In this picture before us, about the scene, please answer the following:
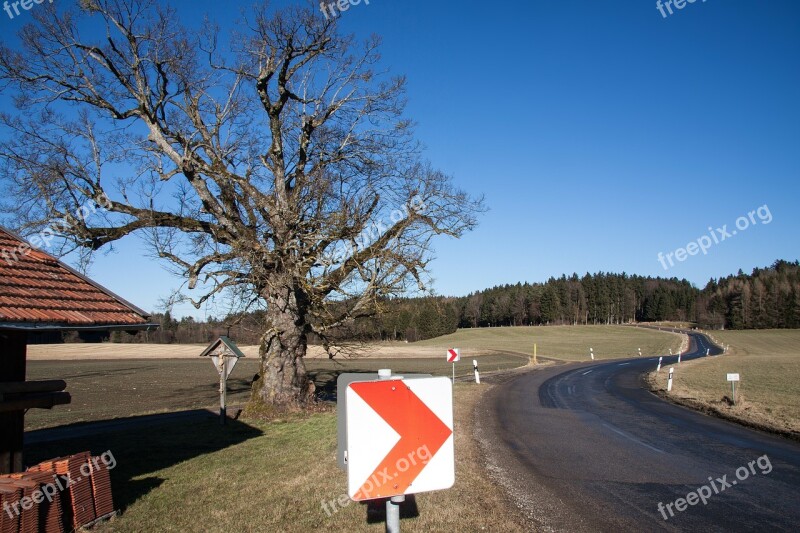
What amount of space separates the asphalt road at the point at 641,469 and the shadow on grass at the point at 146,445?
18.9 feet

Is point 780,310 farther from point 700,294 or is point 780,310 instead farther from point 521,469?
point 521,469

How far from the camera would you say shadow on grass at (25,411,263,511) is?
8586 millimetres

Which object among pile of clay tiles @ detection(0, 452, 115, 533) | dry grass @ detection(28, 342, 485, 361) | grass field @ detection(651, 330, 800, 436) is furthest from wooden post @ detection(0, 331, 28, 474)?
dry grass @ detection(28, 342, 485, 361)

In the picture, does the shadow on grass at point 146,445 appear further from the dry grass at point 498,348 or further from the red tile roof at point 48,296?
the dry grass at point 498,348

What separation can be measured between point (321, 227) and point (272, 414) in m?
5.72

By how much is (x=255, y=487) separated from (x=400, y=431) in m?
5.81

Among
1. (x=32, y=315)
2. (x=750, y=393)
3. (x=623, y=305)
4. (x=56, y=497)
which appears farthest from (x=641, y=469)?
(x=623, y=305)

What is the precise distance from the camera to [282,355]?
16203 mm

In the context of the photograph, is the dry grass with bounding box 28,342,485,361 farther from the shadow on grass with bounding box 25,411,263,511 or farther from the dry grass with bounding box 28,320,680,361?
the shadow on grass with bounding box 25,411,263,511

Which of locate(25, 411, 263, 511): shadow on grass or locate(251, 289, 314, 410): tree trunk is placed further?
locate(251, 289, 314, 410): tree trunk

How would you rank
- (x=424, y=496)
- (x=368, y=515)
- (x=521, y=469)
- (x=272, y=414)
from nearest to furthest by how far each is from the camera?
(x=368, y=515) < (x=424, y=496) < (x=521, y=469) < (x=272, y=414)

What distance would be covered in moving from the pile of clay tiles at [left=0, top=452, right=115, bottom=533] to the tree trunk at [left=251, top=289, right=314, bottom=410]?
928cm

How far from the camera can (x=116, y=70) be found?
14766 millimetres

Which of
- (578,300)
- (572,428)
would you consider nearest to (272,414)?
(572,428)
